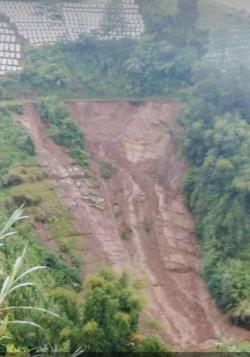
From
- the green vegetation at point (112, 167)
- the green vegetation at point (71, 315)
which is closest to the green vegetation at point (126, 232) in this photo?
the green vegetation at point (112, 167)

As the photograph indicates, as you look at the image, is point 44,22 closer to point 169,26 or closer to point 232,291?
point 169,26

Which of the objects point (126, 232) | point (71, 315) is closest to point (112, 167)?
point (126, 232)

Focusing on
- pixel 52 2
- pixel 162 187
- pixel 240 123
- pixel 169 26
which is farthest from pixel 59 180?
pixel 52 2

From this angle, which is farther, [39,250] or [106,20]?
[106,20]

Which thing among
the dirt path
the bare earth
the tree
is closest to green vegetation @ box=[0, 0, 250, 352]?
the tree

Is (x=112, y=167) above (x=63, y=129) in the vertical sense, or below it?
below

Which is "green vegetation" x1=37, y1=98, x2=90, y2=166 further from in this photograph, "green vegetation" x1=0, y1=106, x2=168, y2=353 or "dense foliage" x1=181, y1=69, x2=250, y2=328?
"green vegetation" x1=0, y1=106, x2=168, y2=353

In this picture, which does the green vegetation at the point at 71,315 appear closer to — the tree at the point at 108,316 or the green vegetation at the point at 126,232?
the tree at the point at 108,316

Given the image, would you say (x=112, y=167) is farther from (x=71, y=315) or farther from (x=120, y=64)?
(x=71, y=315)

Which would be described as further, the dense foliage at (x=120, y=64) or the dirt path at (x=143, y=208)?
the dense foliage at (x=120, y=64)
